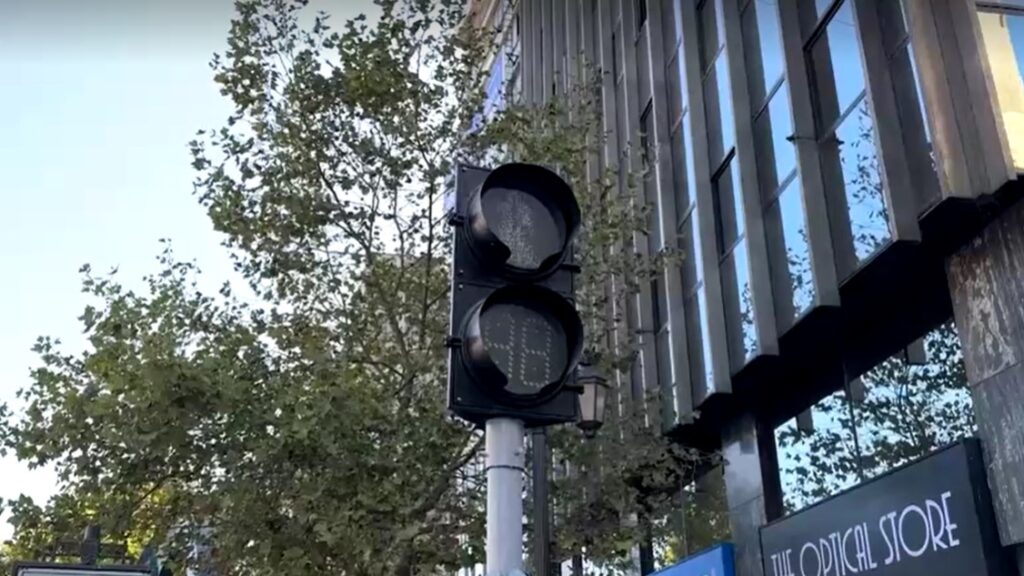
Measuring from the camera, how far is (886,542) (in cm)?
875

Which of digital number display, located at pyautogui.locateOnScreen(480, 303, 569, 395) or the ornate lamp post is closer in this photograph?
digital number display, located at pyautogui.locateOnScreen(480, 303, 569, 395)

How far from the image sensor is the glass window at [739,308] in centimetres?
1168

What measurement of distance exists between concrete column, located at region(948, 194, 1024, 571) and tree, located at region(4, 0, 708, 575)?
3.57 meters

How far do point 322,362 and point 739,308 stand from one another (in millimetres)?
5331

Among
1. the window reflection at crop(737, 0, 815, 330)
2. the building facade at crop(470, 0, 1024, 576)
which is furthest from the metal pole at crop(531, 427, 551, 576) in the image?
the window reflection at crop(737, 0, 815, 330)

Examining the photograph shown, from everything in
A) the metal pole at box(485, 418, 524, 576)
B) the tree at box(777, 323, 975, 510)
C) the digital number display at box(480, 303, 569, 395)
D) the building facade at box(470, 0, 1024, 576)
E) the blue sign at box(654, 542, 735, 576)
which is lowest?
the metal pole at box(485, 418, 524, 576)

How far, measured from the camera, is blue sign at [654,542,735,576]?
12070 mm

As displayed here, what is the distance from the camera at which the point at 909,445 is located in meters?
9.58

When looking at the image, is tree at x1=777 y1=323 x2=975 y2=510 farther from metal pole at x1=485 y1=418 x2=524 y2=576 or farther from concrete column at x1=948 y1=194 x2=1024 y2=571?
metal pole at x1=485 y1=418 x2=524 y2=576

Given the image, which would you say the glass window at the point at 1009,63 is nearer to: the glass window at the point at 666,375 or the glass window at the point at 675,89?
the glass window at the point at 666,375

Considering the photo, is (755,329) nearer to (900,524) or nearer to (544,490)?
(900,524)

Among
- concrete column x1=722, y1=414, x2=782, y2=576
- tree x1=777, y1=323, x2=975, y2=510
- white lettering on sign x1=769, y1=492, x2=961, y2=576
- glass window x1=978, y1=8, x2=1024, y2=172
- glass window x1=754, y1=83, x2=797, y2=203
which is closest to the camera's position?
glass window x1=978, y1=8, x2=1024, y2=172

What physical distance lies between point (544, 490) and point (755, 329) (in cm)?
467

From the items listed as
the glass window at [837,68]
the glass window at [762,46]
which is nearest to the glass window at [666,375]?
the glass window at [762,46]
